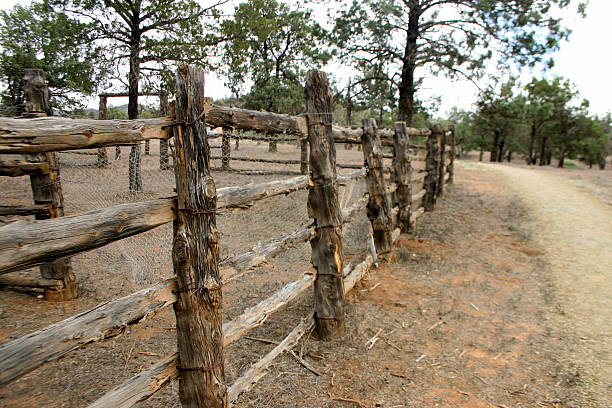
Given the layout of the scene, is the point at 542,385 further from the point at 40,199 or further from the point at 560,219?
the point at 560,219

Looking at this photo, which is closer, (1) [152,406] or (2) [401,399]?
(1) [152,406]

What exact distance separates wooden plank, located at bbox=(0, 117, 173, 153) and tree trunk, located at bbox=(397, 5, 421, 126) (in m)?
11.7

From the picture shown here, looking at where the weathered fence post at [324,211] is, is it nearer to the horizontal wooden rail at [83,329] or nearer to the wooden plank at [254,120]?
the wooden plank at [254,120]

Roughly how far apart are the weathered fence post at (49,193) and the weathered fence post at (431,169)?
21.3 feet

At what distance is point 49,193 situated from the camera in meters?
4.21

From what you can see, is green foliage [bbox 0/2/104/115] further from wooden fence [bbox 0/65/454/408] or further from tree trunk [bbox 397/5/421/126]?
tree trunk [bbox 397/5/421/126]

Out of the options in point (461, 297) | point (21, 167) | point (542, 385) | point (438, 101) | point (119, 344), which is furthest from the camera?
point (438, 101)

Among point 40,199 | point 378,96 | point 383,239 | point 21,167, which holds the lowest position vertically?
point 383,239

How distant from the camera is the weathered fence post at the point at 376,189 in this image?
4746 millimetres

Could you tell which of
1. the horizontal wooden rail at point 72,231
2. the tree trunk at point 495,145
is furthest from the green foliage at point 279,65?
the tree trunk at point 495,145

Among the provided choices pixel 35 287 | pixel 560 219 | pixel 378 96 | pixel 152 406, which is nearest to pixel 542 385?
pixel 152 406

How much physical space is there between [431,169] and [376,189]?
381 centimetres

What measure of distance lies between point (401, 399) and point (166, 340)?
1913 millimetres

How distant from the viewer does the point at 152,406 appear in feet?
8.07
